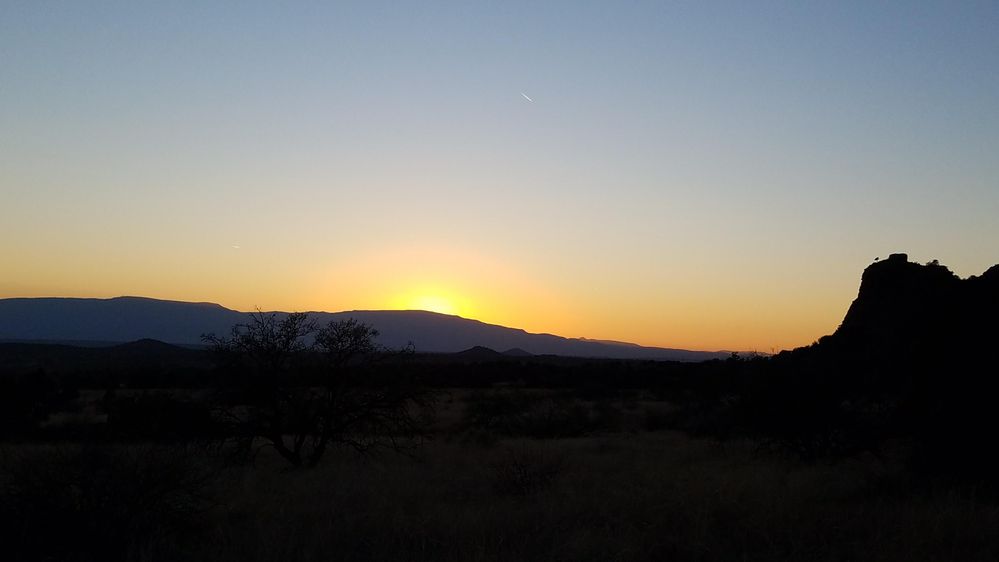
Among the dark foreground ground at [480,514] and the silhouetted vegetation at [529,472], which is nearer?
the dark foreground ground at [480,514]

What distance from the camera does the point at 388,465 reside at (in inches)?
685

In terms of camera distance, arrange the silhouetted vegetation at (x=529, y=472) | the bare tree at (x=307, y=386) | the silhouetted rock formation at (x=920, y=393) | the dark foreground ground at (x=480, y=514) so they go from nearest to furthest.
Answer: the dark foreground ground at (x=480, y=514)
the silhouetted vegetation at (x=529, y=472)
the silhouetted rock formation at (x=920, y=393)
the bare tree at (x=307, y=386)

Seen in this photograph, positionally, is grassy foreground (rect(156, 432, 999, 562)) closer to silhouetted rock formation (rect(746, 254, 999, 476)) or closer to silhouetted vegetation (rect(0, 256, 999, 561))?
silhouetted vegetation (rect(0, 256, 999, 561))

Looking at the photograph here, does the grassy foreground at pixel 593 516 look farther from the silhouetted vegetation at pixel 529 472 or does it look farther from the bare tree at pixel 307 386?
the bare tree at pixel 307 386

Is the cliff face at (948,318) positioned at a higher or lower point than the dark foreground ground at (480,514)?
higher

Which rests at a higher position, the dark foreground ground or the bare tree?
the bare tree

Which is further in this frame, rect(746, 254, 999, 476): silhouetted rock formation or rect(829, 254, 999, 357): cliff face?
rect(829, 254, 999, 357): cliff face

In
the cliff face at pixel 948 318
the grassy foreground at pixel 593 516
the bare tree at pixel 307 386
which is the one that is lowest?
→ the grassy foreground at pixel 593 516

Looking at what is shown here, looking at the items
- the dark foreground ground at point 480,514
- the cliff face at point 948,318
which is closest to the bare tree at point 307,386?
the dark foreground ground at point 480,514

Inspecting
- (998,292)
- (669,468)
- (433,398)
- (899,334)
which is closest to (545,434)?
(433,398)

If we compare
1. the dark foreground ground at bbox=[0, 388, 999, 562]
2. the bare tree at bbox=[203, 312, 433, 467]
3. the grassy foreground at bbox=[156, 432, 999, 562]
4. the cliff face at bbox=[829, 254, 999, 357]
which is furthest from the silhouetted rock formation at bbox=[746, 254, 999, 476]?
the bare tree at bbox=[203, 312, 433, 467]

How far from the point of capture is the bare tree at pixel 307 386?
57.0 feet

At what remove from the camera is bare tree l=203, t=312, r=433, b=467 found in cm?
1736

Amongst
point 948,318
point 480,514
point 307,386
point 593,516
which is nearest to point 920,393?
point 948,318
